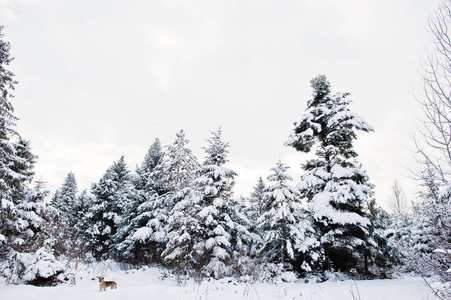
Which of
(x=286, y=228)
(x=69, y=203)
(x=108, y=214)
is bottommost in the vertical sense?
(x=286, y=228)

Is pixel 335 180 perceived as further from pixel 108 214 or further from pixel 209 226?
pixel 108 214

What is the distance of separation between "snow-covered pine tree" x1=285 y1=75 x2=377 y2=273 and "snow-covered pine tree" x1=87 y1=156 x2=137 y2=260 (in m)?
17.0

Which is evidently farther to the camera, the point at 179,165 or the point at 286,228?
the point at 179,165

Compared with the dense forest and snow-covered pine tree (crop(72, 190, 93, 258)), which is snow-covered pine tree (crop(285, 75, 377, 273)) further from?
snow-covered pine tree (crop(72, 190, 93, 258))

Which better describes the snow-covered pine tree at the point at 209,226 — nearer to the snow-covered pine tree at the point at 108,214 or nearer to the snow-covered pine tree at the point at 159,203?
the snow-covered pine tree at the point at 159,203

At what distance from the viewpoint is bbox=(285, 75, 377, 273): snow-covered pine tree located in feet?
38.9

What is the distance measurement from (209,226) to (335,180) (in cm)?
827

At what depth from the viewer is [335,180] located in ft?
42.3

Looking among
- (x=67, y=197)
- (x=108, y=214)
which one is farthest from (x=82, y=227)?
(x=67, y=197)

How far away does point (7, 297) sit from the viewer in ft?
20.4

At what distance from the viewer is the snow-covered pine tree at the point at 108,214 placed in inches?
907

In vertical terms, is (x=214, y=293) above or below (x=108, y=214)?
below

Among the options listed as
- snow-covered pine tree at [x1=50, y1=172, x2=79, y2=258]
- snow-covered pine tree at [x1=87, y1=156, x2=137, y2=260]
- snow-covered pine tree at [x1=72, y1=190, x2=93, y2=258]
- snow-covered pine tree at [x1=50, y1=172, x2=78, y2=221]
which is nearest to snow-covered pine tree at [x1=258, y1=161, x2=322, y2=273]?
snow-covered pine tree at [x1=87, y1=156, x2=137, y2=260]

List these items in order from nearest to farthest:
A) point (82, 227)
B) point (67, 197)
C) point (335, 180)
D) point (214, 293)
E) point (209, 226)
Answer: point (214, 293) < point (335, 180) < point (209, 226) < point (82, 227) < point (67, 197)
